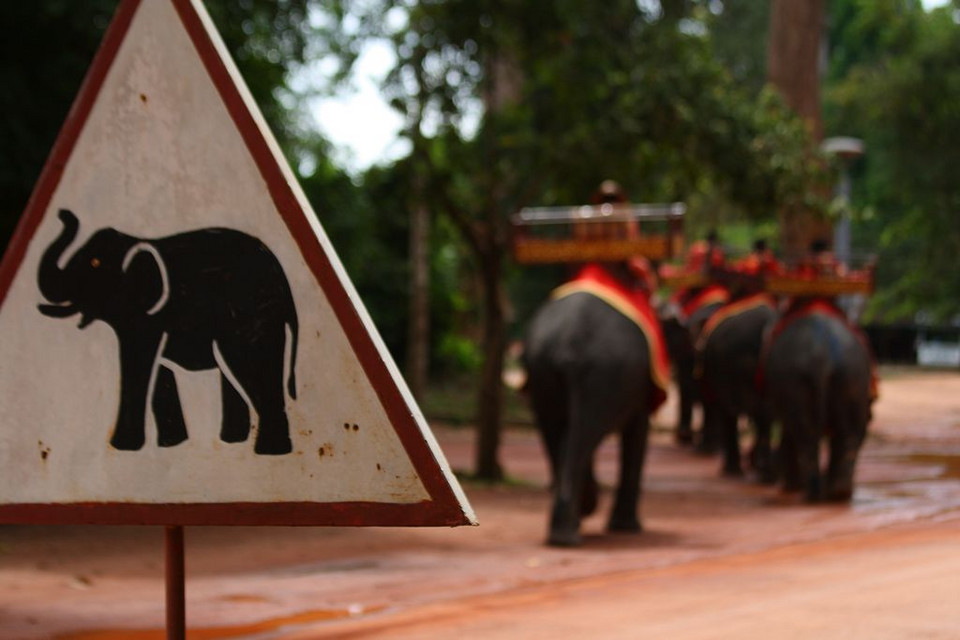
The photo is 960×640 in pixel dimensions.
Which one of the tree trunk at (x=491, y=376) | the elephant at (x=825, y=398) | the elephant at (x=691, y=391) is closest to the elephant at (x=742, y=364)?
the elephant at (x=691, y=391)

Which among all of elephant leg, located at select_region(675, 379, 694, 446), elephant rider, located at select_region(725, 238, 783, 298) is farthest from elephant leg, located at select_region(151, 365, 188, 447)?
elephant leg, located at select_region(675, 379, 694, 446)

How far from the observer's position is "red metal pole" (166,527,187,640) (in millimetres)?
3445

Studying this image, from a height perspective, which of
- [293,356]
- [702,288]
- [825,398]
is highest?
[702,288]

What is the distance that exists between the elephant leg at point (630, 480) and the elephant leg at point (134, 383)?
→ 7493 millimetres

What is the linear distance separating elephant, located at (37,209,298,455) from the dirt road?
9.57 ft

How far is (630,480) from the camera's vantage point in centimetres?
1069

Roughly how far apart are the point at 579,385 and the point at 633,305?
820 millimetres

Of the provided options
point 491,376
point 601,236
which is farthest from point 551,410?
point 491,376

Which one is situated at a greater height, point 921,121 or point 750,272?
point 921,121

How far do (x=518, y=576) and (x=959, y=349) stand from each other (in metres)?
35.1

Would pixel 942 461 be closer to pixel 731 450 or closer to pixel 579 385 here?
pixel 731 450

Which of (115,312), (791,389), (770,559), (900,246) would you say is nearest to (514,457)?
(791,389)

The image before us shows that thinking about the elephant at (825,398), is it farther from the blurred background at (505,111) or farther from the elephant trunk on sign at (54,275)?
A: the elephant trunk on sign at (54,275)

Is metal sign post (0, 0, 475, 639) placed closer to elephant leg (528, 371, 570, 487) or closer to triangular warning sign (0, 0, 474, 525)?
triangular warning sign (0, 0, 474, 525)
